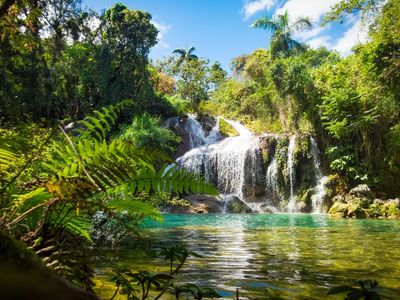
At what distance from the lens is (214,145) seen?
22.6 m

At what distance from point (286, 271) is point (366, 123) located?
16314 millimetres

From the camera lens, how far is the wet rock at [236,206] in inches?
685

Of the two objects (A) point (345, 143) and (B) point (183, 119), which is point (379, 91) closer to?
(A) point (345, 143)

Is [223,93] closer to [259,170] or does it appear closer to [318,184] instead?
[259,170]

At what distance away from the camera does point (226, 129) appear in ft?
82.4

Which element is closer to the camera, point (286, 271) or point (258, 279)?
point (258, 279)

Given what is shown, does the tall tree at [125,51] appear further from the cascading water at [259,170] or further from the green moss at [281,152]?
the green moss at [281,152]

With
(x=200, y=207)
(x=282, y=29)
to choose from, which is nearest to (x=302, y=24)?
(x=282, y=29)

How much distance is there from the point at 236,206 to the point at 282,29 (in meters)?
19.4

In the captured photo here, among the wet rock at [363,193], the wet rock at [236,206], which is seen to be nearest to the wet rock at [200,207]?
the wet rock at [236,206]

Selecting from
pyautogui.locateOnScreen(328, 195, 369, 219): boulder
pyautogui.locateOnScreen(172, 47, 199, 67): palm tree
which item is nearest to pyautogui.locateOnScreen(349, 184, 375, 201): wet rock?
pyautogui.locateOnScreen(328, 195, 369, 219): boulder

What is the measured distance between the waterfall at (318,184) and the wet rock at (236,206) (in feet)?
10.4

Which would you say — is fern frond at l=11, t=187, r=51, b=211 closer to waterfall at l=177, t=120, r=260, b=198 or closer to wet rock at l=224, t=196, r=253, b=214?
wet rock at l=224, t=196, r=253, b=214

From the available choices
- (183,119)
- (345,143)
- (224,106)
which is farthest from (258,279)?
(224,106)
